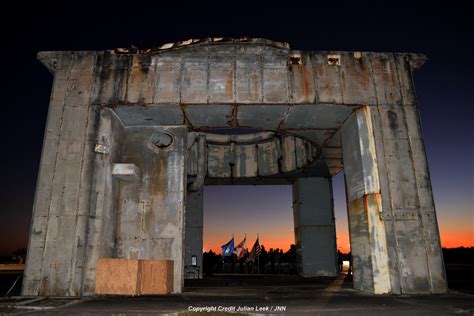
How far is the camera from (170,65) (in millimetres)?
11688

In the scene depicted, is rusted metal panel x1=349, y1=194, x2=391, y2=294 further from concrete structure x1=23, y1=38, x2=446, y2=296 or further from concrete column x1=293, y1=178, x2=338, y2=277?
concrete column x1=293, y1=178, x2=338, y2=277

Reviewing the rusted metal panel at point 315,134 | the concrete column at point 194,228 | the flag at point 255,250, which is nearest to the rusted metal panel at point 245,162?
the concrete column at point 194,228

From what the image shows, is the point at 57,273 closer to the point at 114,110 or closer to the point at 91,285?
the point at 91,285

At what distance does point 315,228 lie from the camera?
69.7 feet

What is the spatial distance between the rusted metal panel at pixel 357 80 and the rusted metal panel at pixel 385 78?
0.64 ft

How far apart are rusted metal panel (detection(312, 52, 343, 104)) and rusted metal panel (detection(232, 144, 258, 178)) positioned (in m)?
9.74

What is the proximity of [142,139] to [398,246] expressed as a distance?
401 inches

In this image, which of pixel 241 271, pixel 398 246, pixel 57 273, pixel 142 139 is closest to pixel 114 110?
pixel 142 139

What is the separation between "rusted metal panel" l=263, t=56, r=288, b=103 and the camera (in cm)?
1140

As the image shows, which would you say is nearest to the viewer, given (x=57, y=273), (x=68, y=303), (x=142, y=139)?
(x=68, y=303)

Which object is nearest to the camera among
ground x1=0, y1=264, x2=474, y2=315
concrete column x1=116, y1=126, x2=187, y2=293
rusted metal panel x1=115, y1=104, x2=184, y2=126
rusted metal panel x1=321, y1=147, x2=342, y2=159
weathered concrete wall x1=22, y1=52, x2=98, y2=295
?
ground x1=0, y1=264, x2=474, y2=315

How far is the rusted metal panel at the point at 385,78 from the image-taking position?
11578mm

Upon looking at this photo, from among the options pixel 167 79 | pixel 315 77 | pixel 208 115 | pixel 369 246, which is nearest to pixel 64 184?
pixel 167 79

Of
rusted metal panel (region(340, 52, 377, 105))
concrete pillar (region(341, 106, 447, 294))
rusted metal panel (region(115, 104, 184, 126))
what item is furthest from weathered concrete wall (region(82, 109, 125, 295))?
concrete pillar (region(341, 106, 447, 294))
